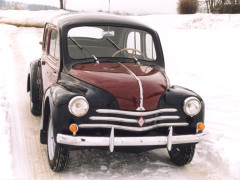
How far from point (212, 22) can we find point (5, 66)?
15968mm

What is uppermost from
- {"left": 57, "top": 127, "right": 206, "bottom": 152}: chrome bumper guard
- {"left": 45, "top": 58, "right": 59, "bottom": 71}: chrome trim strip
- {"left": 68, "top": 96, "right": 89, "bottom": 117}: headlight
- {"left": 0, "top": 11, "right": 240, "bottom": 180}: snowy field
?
{"left": 45, "top": 58, "right": 59, "bottom": 71}: chrome trim strip

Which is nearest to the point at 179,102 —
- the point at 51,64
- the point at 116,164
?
the point at 116,164

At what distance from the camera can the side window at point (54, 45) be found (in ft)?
16.9

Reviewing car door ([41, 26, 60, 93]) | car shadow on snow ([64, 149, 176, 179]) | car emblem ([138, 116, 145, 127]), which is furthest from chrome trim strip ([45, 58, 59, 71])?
car emblem ([138, 116, 145, 127])

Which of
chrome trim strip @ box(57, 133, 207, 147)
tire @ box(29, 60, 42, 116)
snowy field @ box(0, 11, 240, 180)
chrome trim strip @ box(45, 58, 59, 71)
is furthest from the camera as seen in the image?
tire @ box(29, 60, 42, 116)

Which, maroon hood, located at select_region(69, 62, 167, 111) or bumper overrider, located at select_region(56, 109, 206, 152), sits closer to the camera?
bumper overrider, located at select_region(56, 109, 206, 152)

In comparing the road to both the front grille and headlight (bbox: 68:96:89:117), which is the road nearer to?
the front grille

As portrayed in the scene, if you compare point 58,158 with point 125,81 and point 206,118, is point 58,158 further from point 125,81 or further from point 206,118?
point 206,118

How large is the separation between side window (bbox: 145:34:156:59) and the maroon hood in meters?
0.59

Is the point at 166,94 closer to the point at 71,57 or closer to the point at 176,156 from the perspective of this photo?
the point at 176,156

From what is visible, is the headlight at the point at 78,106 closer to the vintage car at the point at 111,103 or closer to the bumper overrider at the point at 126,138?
the vintage car at the point at 111,103

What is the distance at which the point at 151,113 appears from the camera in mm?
3998

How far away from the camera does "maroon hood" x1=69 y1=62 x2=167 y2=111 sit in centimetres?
399

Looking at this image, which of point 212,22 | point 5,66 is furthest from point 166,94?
point 212,22
